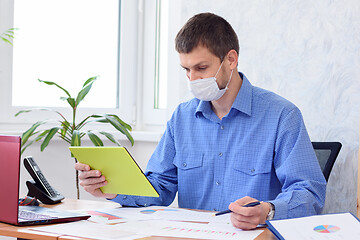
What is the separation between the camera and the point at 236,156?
5.75 feet

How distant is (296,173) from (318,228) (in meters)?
0.37

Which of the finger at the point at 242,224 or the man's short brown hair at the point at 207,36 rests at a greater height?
the man's short brown hair at the point at 207,36

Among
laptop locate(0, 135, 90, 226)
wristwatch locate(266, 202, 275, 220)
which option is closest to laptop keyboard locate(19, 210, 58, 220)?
laptop locate(0, 135, 90, 226)

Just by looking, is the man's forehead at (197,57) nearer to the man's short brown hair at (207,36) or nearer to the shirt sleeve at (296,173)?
the man's short brown hair at (207,36)

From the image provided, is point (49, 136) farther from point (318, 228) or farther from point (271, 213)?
point (318, 228)

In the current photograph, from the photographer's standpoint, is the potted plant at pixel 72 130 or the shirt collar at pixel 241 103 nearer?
the shirt collar at pixel 241 103

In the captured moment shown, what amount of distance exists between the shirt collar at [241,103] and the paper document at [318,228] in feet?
1.92

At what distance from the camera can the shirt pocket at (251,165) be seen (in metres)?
1.70

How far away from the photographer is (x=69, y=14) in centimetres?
319

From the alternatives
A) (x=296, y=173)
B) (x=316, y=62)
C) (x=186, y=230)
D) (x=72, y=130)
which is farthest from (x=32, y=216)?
(x=316, y=62)

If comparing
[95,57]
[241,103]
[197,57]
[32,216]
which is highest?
[95,57]

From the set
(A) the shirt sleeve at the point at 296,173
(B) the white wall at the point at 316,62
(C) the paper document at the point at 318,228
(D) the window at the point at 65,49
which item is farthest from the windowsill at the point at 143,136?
(C) the paper document at the point at 318,228

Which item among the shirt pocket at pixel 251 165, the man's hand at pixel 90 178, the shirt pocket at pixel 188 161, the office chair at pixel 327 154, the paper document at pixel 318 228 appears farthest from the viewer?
the office chair at pixel 327 154

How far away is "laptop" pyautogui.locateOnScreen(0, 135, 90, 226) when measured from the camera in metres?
1.33
